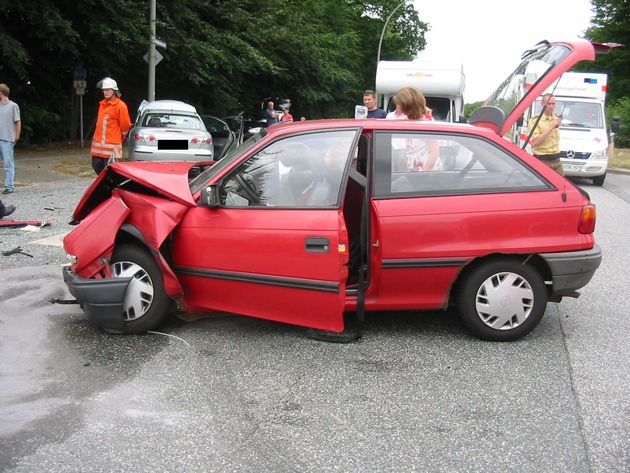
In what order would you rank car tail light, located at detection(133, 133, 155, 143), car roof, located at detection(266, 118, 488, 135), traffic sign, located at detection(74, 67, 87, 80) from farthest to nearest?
traffic sign, located at detection(74, 67, 87, 80) < car tail light, located at detection(133, 133, 155, 143) < car roof, located at detection(266, 118, 488, 135)

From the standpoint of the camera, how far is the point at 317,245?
433cm

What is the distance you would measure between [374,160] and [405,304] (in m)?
1.07

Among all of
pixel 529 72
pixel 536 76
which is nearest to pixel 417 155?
pixel 536 76

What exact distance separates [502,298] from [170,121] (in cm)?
1193

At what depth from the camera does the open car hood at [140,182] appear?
15.1 ft

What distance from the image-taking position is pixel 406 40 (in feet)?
206

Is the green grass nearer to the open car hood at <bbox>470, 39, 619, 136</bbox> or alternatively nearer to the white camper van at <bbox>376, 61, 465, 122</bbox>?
the white camper van at <bbox>376, 61, 465, 122</bbox>

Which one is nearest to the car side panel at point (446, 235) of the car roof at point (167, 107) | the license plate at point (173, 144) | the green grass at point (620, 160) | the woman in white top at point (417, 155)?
the woman in white top at point (417, 155)

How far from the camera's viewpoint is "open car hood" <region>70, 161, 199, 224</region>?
461 centimetres

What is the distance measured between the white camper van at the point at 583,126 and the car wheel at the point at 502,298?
11.2 meters

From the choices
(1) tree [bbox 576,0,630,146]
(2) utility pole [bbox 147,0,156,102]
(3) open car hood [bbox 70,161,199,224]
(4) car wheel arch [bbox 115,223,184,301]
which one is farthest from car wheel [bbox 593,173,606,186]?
(1) tree [bbox 576,0,630,146]

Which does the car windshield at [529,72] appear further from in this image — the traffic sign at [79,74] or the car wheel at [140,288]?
the traffic sign at [79,74]

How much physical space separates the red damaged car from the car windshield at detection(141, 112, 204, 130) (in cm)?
1047

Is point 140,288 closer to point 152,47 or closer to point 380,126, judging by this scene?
point 380,126
